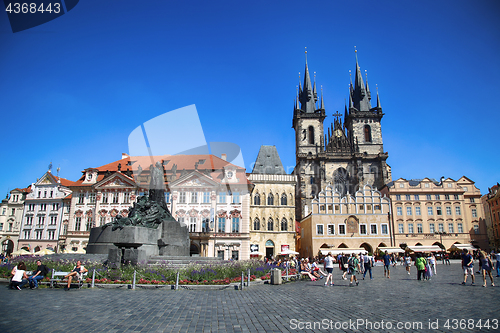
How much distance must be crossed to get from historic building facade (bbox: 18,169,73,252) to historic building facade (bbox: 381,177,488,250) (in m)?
47.1

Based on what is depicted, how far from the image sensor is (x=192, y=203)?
41.9m

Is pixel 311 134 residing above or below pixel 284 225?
above

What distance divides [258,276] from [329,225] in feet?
110

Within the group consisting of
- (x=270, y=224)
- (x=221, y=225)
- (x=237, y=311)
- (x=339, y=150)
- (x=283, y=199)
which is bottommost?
(x=237, y=311)

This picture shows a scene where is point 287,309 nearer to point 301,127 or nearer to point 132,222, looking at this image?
point 132,222

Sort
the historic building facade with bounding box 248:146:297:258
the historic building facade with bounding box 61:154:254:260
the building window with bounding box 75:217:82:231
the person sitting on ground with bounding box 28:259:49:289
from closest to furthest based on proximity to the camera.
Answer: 1. the person sitting on ground with bounding box 28:259:49:289
2. the historic building facade with bounding box 61:154:254:260
3. the building window with bounding box 75:217:82:231
4. the historic building facade with bounding box 248:146:297:258

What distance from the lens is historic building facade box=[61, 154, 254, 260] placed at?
40.5 meters

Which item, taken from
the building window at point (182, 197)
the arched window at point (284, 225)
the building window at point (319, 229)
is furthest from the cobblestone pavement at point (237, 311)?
the arched window at point (284, 225)

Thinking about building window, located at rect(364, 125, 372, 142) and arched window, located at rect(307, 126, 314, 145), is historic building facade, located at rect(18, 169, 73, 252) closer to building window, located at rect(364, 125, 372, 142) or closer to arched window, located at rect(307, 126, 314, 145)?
arched window, located at rect(307, 126, 314, 145)

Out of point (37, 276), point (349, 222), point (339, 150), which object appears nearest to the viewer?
point (37, 276)

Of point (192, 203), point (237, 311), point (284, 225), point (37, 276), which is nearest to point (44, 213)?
point (192, 203)

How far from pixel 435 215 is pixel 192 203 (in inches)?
1429

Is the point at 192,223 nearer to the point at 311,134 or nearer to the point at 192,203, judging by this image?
the point at 192,203

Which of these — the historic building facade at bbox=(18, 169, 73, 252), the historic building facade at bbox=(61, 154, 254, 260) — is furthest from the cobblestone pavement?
the historic building facade at bbox=(18, 169, 73, 252)
